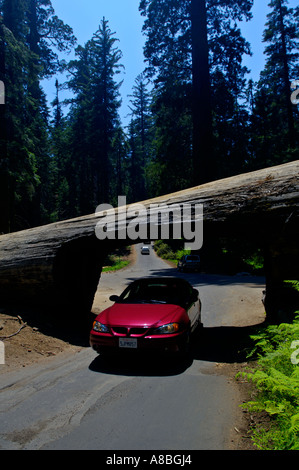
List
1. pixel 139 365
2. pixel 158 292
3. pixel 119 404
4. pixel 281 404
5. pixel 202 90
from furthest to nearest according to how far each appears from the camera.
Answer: pixel 202 90 → pixel 158 292 → pixel 139 365 → pixel 119 404 → pixel 281 404

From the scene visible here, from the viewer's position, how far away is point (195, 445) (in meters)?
3.16

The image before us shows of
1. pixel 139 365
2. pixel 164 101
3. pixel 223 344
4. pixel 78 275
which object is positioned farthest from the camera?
pixel 164 101

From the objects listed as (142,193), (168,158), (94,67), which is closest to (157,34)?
(168,158)

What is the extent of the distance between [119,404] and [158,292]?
3.10 m

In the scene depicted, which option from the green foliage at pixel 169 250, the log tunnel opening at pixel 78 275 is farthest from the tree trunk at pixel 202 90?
the green foliage at pixel 169 250

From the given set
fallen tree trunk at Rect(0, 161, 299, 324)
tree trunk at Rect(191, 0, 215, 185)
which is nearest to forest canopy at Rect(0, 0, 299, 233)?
tree trunk at Rect(191, 0, 215, 185)

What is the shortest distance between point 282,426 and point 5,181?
15.3 metres

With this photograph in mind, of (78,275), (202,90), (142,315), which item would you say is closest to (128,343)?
(142,315)

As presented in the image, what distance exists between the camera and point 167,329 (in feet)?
17.7

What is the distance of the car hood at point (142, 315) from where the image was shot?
5.52m

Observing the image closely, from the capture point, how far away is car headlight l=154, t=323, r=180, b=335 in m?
5.36

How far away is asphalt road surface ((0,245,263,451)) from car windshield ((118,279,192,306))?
45.6 inches

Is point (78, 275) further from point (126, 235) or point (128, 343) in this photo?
point (128, 343)
